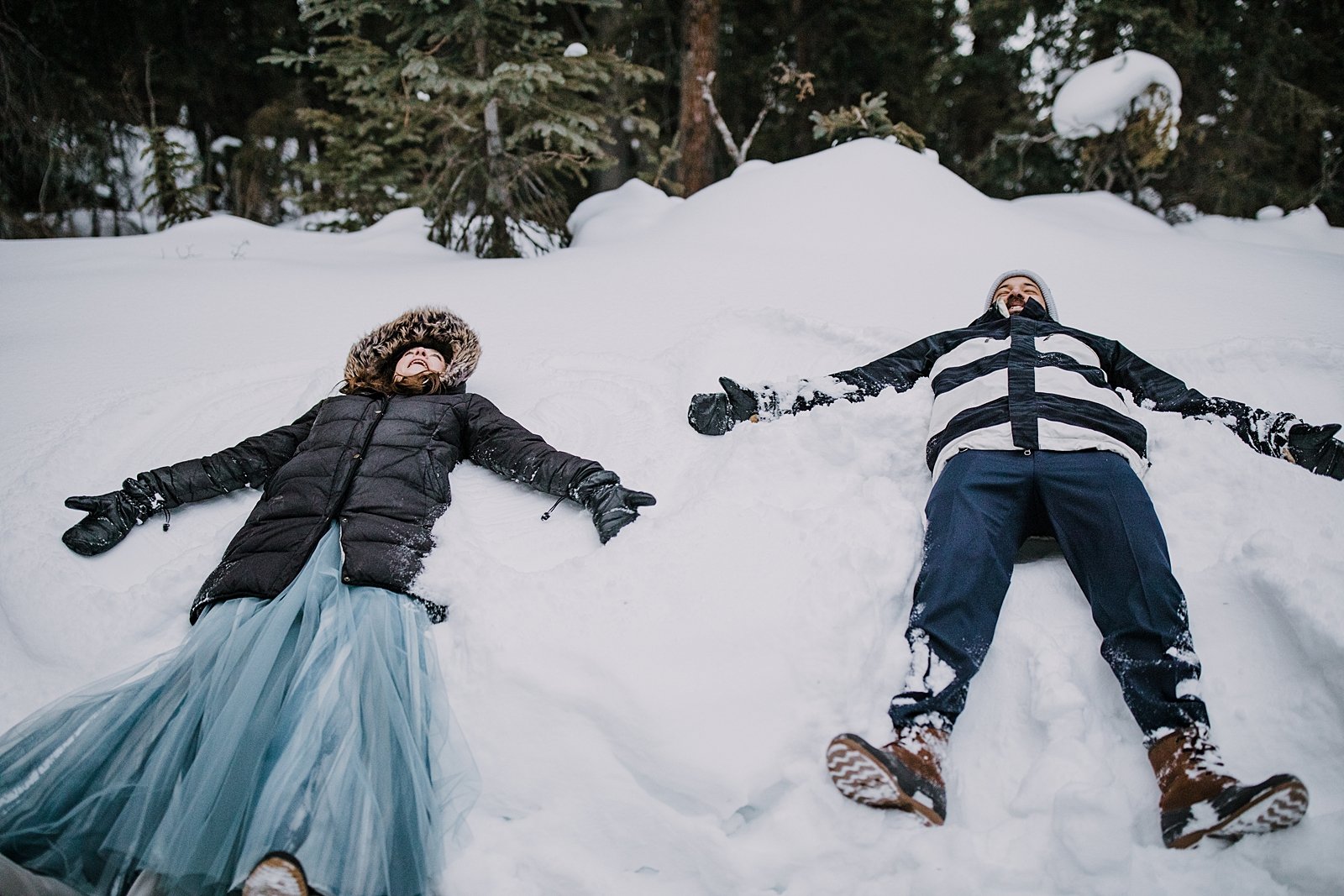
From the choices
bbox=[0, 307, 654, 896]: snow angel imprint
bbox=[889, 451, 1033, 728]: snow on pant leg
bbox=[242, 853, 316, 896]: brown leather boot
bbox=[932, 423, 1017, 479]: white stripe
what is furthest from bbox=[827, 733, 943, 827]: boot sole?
bbox=[242, 853, 316, 896]: brown leather boot

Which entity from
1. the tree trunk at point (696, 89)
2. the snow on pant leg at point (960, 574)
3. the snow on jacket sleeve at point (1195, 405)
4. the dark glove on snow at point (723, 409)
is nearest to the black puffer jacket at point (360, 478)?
the dark glove on snow at point (723, 409)

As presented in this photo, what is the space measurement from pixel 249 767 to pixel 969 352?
8.37 ft

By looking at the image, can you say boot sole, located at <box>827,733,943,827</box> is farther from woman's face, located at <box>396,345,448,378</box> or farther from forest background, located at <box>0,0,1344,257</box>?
forest background, located at <box>0,0,1344,257</box>

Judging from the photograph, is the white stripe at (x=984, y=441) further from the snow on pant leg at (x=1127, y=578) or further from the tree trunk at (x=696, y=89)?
the tree trunk at (x=696, y=89)

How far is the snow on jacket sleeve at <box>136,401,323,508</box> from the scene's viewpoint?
7.95ft

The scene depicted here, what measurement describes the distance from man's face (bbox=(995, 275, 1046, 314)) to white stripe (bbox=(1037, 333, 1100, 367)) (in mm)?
276

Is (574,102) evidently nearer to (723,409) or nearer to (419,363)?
(419,363)

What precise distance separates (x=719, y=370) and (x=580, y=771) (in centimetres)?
199

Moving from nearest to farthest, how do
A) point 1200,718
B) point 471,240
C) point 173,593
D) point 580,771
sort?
point 1200,718 < point 580,771 < point 173,593 < point 471,240

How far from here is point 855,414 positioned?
2.58m

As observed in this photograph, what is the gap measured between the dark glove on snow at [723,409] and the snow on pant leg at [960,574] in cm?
79

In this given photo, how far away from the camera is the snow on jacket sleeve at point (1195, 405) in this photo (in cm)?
218

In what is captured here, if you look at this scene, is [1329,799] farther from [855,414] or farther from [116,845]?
[116,845]

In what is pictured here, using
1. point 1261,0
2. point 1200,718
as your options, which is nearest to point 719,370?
point 1200,718
